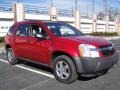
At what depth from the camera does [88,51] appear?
696cm

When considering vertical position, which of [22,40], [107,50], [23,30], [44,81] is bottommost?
[44,81]

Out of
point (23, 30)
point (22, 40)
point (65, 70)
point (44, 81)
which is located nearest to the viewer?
point (65, 70)

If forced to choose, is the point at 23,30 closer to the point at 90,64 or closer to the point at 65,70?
the point at 65,70

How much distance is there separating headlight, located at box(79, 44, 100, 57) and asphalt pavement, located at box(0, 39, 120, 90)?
2.74 feet

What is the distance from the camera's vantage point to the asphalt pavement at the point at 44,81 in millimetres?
6993

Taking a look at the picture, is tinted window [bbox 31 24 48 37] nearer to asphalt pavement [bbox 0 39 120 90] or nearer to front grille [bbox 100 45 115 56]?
asphalt pavement [bbox 0 39 120 90]

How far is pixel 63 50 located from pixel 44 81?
112cm

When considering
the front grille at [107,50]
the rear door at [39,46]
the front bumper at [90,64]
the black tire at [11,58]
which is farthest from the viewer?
the black tire at [11,58]

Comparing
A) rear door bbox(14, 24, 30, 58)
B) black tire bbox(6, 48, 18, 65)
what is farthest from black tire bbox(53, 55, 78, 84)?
black tire bbox(6, 48, 18, 65)

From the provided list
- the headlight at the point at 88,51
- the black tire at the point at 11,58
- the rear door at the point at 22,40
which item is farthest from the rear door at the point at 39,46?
the black tire at the point at 11,58

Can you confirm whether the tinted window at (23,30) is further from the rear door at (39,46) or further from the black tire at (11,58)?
the black tire at (11,58)

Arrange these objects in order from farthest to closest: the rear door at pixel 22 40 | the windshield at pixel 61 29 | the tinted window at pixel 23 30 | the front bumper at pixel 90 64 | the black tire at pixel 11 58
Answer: the black tire at pixel 11 58 → the tinted window at pixel 23 30 → the rear door at pixel 22 40 → the windshield at pixel 61 29 → the front bumper at pixel 90 64

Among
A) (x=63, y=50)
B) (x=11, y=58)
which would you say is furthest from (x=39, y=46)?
(x=11, y=58)

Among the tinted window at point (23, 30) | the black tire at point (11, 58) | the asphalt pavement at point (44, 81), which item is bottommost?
the asphalt pavement at point (44, 81)
